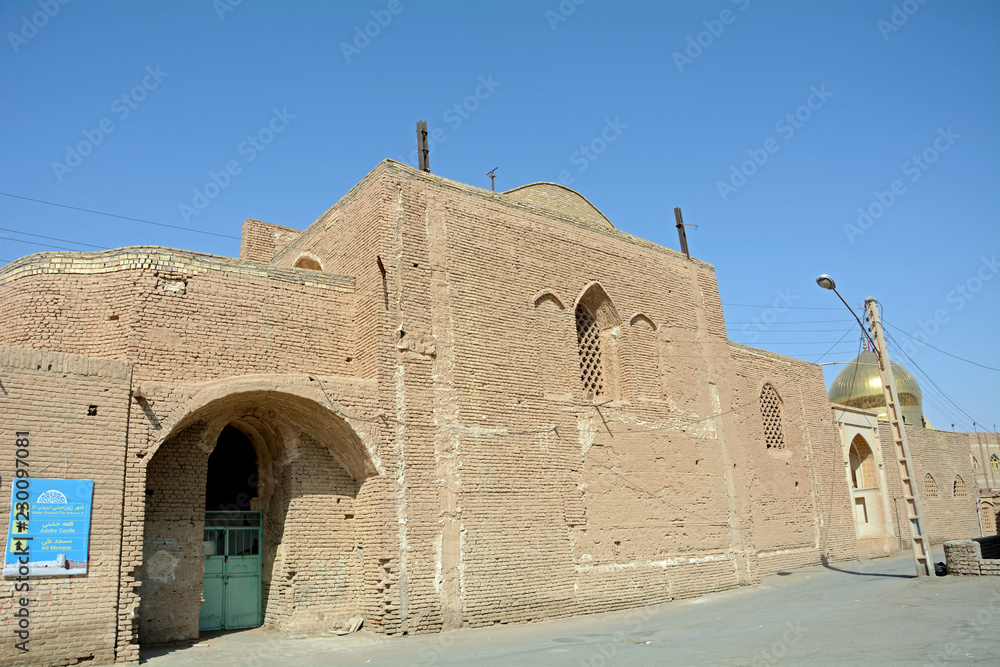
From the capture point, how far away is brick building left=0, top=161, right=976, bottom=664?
28.0 ft

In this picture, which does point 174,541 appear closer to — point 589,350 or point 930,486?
point 589,350

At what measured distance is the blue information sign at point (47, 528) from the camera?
7.68 m

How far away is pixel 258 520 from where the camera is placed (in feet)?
36.5

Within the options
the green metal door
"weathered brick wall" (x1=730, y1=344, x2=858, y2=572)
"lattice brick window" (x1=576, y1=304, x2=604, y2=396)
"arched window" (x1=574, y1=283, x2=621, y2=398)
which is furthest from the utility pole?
the green metal door

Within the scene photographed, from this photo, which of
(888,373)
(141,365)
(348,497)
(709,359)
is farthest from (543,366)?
(888,373)

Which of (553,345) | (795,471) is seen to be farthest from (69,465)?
(795,471)

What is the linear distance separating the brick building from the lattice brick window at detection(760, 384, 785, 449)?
11.6 feet

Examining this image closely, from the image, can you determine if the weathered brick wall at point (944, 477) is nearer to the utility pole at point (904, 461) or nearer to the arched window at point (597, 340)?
the utility pole at point (904, 461)

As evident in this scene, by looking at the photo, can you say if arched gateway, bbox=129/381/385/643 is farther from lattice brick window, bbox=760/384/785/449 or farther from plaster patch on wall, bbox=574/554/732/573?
lattice brick window, bbox=760/384/785/449

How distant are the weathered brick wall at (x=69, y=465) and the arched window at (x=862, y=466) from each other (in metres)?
20.1

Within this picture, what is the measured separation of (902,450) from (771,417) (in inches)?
158

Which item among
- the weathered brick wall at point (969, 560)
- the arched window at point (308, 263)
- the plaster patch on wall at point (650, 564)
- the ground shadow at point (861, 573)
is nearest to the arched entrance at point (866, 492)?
the ground shadow at point (861, 573)

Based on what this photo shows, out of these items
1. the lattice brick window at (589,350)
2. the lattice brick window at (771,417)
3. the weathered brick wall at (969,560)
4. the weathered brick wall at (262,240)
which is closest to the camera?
the weathered brick wall at (969,560)

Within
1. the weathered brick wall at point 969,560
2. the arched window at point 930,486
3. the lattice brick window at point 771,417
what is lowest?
the weathered brick wall at point 969,560
